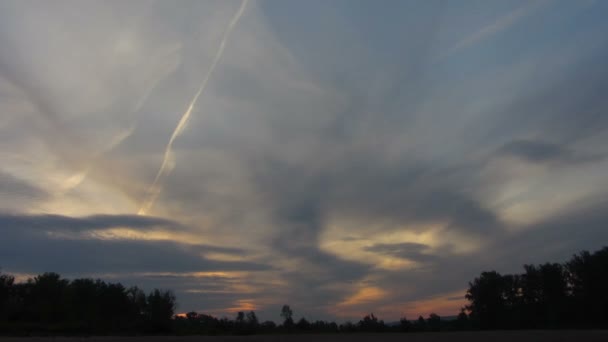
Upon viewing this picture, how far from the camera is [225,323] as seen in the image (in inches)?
2290

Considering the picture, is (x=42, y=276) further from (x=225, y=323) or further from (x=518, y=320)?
(x=518, y=320)

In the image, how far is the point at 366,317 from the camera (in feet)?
264

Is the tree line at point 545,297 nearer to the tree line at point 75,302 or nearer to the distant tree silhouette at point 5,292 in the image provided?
the tree line at point 75,302

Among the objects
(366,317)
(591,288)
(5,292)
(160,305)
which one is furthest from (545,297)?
(5,292)

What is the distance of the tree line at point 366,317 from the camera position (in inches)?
2376

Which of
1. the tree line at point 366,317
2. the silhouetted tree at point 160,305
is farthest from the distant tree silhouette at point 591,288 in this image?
the silhouetted tree at point 160,305

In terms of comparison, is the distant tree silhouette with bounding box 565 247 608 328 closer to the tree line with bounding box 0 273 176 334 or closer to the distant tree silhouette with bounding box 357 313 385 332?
the distant tree silhouette with bounding box 357 313 385 332

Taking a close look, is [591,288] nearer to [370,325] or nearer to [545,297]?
[545,297]

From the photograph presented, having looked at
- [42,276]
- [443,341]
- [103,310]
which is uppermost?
[42,276]

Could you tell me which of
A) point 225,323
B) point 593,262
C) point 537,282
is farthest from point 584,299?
point 225,323

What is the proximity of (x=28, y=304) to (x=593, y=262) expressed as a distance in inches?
3990

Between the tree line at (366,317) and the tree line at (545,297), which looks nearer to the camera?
the tree line at (366,317)

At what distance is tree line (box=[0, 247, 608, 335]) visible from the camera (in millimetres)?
60344

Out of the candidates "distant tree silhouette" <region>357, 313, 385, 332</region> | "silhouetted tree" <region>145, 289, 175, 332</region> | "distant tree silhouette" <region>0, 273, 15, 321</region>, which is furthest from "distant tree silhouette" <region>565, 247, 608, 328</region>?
"distant tree silhouette" <region>0, 273, 15, 321</region>
